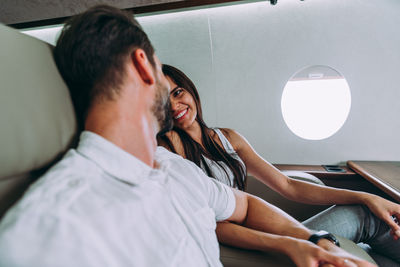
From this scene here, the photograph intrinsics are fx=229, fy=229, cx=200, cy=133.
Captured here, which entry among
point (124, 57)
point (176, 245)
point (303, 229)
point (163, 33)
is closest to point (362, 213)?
point (303, 229)

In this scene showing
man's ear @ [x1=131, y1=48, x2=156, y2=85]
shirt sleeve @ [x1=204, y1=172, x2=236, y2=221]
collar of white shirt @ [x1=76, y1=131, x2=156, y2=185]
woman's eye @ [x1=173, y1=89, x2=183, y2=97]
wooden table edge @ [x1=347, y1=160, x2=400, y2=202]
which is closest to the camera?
collar of white shirt @ [x1=76, y1=131, x2=156, y2=185]

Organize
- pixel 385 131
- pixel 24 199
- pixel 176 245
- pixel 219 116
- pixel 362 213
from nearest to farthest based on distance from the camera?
pixel 24 199 < pixel 176 245 < pixel 362 213 < pixel 385 131 < pixel 219 116

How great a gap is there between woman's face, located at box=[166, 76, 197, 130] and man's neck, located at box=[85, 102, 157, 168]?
0.70 m

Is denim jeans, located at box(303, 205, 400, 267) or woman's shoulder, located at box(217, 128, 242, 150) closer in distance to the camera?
denim jeans, located at box(303, 205, 400, 267)

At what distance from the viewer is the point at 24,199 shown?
340 mm

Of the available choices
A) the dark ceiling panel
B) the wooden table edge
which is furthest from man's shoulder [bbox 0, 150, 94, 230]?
the dark ceiling panel

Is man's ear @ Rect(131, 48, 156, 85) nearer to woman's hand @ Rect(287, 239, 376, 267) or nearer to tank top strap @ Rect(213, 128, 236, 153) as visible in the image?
woman's hand @ Rect(287, 239, 376, 267)

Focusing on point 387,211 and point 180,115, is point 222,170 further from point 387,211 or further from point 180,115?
point 387,211

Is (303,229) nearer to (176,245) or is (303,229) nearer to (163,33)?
(176,245)

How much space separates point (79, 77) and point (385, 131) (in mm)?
2034

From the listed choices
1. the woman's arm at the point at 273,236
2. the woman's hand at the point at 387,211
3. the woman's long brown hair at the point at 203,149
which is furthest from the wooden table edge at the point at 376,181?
the woman's long brown hair at the point at 203,149

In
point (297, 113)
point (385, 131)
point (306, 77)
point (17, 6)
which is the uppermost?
point (17, 6)

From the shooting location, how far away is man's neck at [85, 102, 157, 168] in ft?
1.66

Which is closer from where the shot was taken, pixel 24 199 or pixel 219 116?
pixel 24 199
